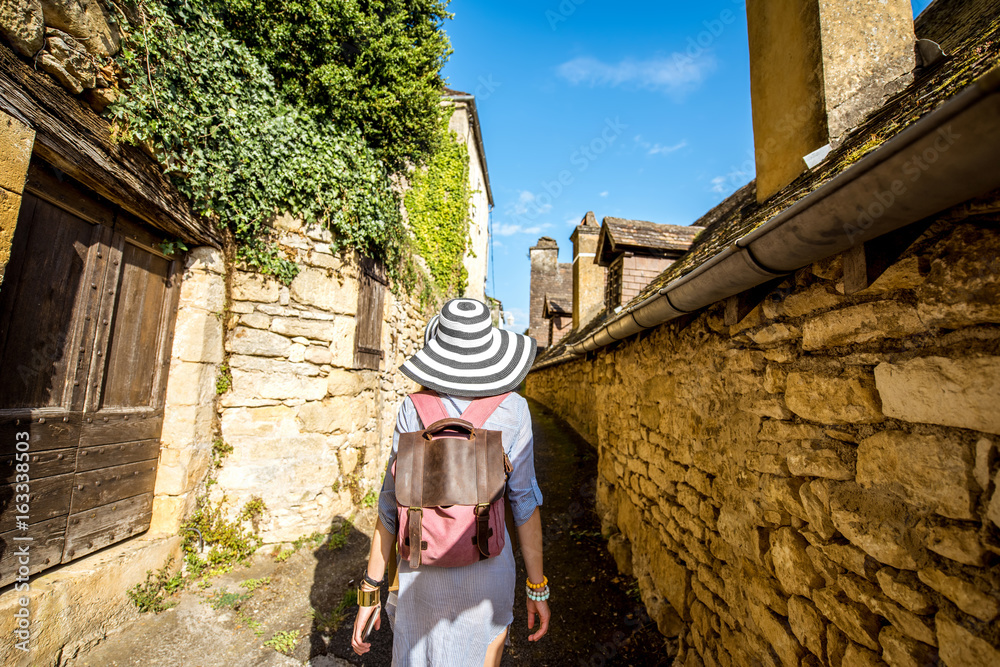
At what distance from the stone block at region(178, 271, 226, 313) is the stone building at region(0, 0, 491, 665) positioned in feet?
0.04

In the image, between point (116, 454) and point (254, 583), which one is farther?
point (254, 583)

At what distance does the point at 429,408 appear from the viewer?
5.55ft

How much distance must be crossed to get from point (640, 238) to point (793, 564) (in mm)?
5787

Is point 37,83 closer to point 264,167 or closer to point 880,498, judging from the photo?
point 264,167

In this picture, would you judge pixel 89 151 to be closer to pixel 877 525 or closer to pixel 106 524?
pixel 106 524

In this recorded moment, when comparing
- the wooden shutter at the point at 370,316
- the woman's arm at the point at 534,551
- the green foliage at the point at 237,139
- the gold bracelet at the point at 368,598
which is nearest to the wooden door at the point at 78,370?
the green foliage at the point at 237,139

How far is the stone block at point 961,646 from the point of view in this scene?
1.03 metres

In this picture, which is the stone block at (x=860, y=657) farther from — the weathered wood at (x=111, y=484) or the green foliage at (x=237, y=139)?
the green foliage at (x=237, y=139)

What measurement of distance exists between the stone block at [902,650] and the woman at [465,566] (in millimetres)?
1120

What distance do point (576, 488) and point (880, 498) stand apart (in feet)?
15.7

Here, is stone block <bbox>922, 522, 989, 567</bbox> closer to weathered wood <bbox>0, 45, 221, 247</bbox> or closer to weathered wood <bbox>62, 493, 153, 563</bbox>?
weathered wood <bbox>0, 45, 221, 247</bbox>

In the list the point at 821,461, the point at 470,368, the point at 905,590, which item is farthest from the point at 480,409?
the point at 905,590

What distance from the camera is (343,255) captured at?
14.7 feet

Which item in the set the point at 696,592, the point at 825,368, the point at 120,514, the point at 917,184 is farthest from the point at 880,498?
the point at 120,514
